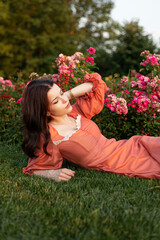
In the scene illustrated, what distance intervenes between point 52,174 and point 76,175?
1.07 ft

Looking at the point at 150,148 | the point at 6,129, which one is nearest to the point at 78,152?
the point at 150,148

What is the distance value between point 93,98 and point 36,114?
0.73 metres

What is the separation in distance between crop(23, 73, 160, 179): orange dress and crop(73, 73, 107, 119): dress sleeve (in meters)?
0.20

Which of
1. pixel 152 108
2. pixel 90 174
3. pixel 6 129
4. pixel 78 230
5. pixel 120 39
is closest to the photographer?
pixel 78 230

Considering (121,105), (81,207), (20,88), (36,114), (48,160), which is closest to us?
(81,207)

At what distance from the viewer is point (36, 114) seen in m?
2.46

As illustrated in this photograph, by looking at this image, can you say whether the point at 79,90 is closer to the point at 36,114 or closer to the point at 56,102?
the point at 56,102

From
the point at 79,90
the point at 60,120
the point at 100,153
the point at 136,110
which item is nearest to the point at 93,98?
the point at 79,90

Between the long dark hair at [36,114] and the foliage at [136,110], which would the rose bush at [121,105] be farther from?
the long dark hair at [36,114]

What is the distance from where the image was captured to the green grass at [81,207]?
5.06ft

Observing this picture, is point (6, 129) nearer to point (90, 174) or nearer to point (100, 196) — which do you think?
point (90, 174)

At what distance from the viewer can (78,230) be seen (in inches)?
61.2

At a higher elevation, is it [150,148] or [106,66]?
[106,66]

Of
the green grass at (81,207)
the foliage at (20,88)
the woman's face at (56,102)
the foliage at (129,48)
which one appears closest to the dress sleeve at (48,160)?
the green grass at (81,207)
